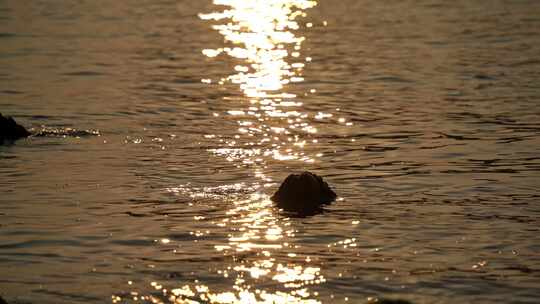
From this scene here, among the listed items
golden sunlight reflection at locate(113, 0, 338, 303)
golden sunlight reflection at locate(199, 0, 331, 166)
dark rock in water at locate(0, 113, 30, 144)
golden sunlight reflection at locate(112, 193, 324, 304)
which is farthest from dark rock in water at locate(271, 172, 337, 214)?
dark rock in water at locate(0, 113, 30, 144)

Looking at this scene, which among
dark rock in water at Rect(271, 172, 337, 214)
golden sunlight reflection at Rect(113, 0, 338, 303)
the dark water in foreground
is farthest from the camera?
dark rock in water at Rect(271, 172, 337, 214)

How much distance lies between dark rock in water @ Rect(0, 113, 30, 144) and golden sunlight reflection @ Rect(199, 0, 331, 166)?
3377 millimetres

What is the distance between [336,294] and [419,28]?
1034 inches

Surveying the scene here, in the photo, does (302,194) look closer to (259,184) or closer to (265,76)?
(259,184)

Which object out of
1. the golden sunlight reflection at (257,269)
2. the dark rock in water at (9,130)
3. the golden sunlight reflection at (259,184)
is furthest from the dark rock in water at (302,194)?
the dark rock in water at (9,130)

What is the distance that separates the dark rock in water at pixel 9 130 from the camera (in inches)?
749

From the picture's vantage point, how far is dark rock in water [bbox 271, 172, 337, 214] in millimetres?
14578

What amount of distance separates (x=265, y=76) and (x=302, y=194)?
13280mm

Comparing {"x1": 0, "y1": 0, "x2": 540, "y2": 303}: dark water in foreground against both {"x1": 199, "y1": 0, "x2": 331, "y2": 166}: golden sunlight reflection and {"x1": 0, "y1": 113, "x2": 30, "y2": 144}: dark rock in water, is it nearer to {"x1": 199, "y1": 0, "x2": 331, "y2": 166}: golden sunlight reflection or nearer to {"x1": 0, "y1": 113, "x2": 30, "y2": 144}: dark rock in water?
{"x1": 199, "y1": 0, "x2": 331, "y2": 166}: golden sunlight reflection

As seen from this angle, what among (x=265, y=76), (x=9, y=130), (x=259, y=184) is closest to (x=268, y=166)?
(x=259, y=184)

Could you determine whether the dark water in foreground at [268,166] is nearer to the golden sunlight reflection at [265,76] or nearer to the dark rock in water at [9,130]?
the golden sunlight reflection at [265,76]

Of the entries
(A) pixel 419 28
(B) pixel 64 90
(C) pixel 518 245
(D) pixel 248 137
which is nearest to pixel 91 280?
(C) pixel 518 245

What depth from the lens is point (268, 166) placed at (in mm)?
17156

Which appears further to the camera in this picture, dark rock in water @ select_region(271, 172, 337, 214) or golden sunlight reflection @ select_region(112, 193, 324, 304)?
dark rock in water @ select_region(271, 172, 337, 214)
